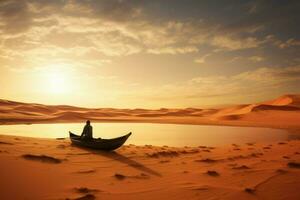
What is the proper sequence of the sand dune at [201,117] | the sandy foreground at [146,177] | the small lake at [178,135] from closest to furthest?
the sandy foreground at [146,177], the small lake at [178,135], the sand dune at [201,117]

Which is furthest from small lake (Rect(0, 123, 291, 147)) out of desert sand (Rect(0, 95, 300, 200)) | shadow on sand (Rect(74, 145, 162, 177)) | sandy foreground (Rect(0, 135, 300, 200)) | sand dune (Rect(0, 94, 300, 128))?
sand dune (Rect(0, 94, 300, 128))

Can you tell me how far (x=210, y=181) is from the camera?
8.66 m

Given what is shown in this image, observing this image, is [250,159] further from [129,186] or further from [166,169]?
[129,186]

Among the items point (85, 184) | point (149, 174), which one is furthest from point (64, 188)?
point (149, 174)

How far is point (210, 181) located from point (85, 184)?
11.9 ft

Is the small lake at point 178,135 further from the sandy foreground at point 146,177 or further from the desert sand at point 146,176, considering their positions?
the sandy foreground at point 146,177

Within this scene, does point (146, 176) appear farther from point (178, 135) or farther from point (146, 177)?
point (178, 135)

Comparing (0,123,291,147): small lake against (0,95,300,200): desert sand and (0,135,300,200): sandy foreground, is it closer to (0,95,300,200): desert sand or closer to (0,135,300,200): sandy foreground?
(0,95,300,200): desert sand

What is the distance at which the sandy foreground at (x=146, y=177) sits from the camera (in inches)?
288


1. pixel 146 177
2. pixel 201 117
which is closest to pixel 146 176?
pixel 146 177

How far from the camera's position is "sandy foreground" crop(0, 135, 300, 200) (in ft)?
24.0

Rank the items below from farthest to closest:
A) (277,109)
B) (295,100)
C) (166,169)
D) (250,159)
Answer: (295,100) → (277,109) → (250,159) → (166,169)

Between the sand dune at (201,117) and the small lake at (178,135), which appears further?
the sand dune at (201,117)

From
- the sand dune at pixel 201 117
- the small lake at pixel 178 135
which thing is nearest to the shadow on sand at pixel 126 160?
the small lake at pixel 178 135
